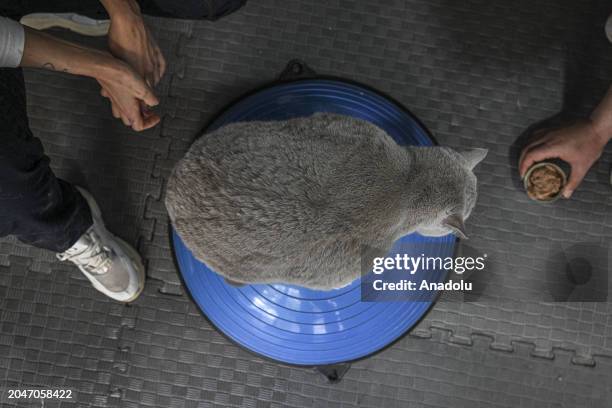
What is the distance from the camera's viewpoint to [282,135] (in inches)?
33.0

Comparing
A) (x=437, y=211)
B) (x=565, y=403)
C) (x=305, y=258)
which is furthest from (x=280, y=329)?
(x=565, y=403)

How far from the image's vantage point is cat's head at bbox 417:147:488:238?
2.83ft

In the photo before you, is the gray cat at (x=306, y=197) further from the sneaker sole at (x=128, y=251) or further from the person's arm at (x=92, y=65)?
the sneaker sole at (x=128, y=251)

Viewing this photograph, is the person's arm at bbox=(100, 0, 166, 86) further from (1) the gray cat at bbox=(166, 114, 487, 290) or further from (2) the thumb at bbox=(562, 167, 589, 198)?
(2) the thumb at bbox=(562, 167, 589, 198)

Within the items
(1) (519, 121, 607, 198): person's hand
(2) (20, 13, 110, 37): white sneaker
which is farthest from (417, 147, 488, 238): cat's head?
(2) (20, 13, 110, 37): white sneaker

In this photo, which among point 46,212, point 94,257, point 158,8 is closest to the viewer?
point 46,212

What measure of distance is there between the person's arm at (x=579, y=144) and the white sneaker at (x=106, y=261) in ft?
3.15

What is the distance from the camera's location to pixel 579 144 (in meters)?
1.14

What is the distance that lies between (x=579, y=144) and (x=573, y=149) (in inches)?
0.8

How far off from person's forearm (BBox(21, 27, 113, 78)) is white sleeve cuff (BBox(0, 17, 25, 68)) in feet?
0.06

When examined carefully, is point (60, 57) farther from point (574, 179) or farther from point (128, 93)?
point (574, 179)

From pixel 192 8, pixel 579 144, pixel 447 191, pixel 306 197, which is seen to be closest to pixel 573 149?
pixel 579 144

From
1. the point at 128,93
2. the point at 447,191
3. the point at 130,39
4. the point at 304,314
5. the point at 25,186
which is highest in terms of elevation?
the point at 130,39

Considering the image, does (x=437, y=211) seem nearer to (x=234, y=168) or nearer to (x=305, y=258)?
(x=305, y=258)
